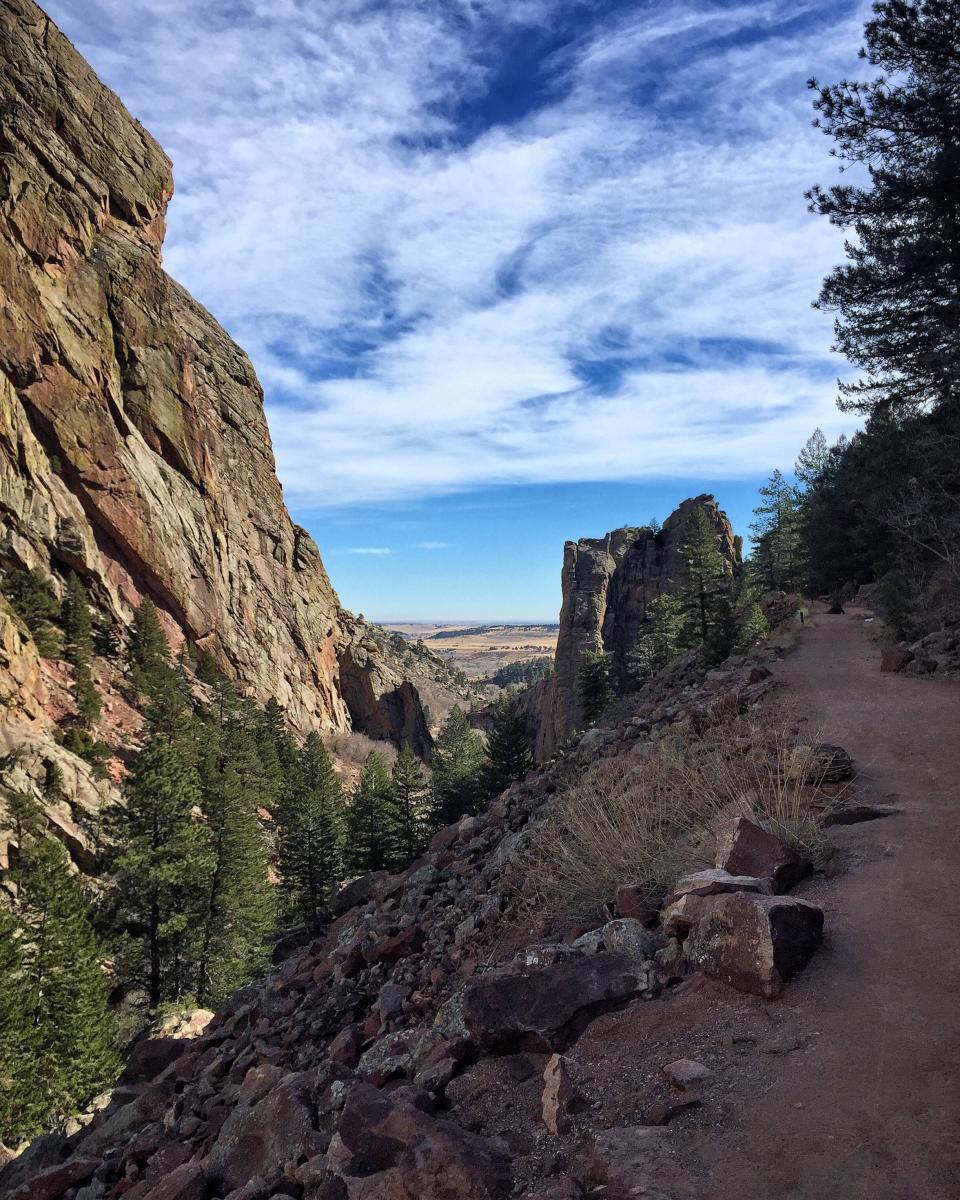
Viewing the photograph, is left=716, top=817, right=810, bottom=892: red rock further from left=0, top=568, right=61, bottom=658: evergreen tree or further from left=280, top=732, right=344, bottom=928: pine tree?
left=0, top=568, right=61, bottom=658: evergreen tree

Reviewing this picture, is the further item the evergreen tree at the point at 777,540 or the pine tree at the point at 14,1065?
the evergreen tree at the point at 777,540

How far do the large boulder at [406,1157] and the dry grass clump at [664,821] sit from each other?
250cm

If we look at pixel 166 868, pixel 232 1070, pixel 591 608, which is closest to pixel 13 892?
pixel 166 868

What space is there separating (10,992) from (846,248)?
25924mm

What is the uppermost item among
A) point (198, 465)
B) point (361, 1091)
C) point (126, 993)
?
point (198, 465)

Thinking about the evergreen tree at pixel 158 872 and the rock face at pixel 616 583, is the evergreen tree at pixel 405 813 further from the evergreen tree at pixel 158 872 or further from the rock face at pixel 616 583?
the rock face at pixel 616 583

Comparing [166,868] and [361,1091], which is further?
[166,868]

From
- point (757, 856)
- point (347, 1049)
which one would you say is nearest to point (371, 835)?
point (347, 1049)

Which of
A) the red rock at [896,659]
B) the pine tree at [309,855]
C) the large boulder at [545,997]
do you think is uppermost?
the red rock at [896,659]

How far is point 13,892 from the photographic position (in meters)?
21.8

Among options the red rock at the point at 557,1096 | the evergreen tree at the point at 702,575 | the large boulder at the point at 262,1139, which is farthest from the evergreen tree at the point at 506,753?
the red rock at the point at 557,1096

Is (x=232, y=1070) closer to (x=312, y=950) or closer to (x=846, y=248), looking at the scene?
(x=312, y=950)

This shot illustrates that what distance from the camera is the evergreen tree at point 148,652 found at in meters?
39.8

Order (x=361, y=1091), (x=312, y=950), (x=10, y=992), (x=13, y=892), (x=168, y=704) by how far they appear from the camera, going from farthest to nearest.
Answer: (x=168, y=704) → (x=13, y=892) → (x=10, y=992) → (x=312, y=950) → (x=361, y=1091)
